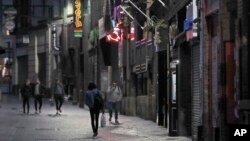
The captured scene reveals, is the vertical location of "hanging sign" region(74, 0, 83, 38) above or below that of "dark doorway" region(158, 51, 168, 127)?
above

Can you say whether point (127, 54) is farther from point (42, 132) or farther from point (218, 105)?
point (218, 105)

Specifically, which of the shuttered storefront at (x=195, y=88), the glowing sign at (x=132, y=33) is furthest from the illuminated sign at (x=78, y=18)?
the shuttered storefront at (x=195, y=88)

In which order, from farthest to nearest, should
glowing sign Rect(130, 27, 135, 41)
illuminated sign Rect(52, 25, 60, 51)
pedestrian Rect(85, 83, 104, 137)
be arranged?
illuminated sign Rect(52, 25, 60, 51) < glowing sign Rect(130, 27, 135, 41) < pedestrian Rect(85, 83, 104, 137)

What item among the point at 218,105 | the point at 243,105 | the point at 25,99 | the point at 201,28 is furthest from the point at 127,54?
the point at 243,105

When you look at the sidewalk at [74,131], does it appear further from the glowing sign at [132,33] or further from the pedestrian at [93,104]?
the glowing sign at [132,33]

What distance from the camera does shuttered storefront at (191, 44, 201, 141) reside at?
64.5ft

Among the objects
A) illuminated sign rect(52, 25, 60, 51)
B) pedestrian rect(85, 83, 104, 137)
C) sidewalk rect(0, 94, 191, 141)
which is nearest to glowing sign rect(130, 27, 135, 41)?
sidewalk rect(0, 94, 191, 141)

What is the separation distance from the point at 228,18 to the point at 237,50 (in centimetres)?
102

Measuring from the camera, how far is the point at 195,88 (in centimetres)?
2020

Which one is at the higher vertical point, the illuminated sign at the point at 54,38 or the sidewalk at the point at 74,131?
the illuminated sign at the point at 54,38

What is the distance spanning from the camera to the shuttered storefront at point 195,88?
19.7 meters

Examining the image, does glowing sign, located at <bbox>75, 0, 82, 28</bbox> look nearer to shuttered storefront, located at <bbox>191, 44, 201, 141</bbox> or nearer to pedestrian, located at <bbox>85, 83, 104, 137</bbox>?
pedestrian, located at <bbox>85, 83, 104, 137</bbox>

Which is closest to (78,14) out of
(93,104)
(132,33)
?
(132,33)

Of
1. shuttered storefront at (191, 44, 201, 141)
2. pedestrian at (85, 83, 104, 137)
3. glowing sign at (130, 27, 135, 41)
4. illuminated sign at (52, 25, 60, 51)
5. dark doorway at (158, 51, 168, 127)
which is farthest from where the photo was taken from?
illuminated sign at (52, 25, 60, 51)
